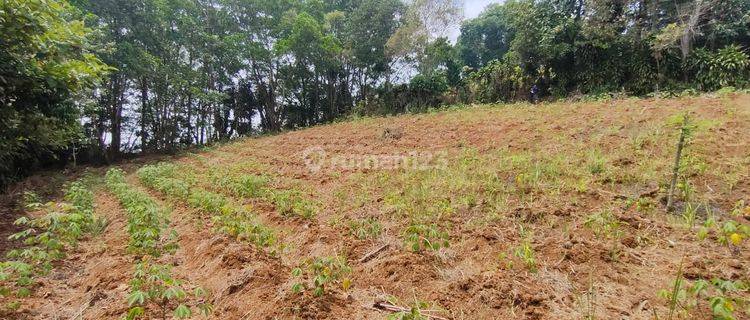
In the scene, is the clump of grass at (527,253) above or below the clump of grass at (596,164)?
below

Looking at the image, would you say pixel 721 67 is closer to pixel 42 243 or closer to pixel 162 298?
pixel 162 298

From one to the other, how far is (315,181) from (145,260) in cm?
321

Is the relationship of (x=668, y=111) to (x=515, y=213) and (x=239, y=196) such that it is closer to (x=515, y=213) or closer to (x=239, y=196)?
(x=515, y=213)

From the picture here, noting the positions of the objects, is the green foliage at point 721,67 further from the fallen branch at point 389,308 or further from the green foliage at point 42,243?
the green foliage at point 42,243

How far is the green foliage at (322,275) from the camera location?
7.26ft

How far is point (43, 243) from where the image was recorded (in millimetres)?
3531

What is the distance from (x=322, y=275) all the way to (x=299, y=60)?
57.2 ft

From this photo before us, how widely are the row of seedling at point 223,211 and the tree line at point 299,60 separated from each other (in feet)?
6.23

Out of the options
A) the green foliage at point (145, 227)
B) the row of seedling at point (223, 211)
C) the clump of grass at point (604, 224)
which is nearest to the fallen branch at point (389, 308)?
the row of seedling at point (223, 211)

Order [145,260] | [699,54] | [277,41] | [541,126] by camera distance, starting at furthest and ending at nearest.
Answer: [277,41] → [699,54] → [541,126] → [145,260]

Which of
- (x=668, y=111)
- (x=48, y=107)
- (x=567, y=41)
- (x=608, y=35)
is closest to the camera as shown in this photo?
→ (x=48, y=107)

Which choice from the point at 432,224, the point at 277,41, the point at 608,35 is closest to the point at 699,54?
the point at 608,35

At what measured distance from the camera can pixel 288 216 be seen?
4.07m

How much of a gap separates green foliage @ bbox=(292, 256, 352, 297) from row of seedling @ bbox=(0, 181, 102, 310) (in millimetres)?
1762
